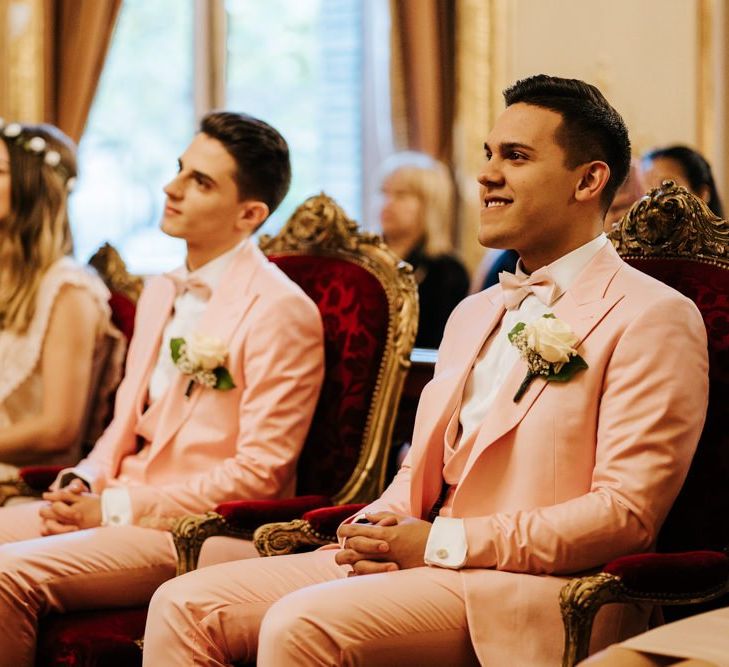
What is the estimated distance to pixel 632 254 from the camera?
2.58 meters

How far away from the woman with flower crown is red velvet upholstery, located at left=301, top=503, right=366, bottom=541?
1.03 m

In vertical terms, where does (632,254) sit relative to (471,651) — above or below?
above

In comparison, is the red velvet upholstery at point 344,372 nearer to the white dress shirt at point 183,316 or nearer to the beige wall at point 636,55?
the white dress shirt at point 183,316

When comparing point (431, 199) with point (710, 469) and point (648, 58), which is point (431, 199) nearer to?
point (648, 58)

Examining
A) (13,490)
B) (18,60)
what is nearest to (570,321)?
(13,490)

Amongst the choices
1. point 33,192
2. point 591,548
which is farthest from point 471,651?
point 33,192

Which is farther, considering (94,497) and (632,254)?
(94,497)

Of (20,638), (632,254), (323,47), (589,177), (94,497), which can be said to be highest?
(323,47)

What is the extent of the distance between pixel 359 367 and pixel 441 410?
0.64 m

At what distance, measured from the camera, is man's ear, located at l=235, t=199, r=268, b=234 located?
124 inches

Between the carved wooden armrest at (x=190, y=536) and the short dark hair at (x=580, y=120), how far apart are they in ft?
3.45

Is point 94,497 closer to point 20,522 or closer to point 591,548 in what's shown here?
point 20,522

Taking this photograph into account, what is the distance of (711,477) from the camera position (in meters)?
2.36

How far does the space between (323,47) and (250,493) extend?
4.68m
